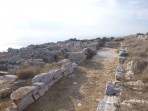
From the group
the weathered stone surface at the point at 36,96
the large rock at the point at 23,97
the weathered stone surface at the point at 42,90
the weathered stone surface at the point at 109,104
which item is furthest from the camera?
the weathered stone surface at the point at 42,90

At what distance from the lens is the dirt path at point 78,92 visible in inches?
387

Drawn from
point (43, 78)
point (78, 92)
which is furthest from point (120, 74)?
point (43, 78)

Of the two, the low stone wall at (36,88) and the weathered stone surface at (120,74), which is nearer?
the low stone wall at (36,88)

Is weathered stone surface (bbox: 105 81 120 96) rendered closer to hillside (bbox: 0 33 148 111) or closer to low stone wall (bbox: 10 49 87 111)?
hillside (bbox: 0 33 148 111)

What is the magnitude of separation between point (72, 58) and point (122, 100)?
9260 mm

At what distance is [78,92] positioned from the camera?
11.4 metres

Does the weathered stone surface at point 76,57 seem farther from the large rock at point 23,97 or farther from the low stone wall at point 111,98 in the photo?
the large rock at point 23,97

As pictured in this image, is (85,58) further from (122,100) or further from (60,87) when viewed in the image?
(122,100)

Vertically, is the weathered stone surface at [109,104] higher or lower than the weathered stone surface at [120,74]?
lower

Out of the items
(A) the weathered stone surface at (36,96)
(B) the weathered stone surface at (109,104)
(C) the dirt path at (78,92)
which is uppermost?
(B) the weathered stone surface at (109,104)

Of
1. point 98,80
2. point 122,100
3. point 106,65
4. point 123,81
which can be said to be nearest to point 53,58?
point 106,65

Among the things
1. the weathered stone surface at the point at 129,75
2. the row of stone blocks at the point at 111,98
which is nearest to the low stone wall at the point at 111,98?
the row of stone blocks at the point at 111,98

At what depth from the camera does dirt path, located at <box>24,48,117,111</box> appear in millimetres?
9820

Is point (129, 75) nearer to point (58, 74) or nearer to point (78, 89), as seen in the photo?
point (78, 89)
